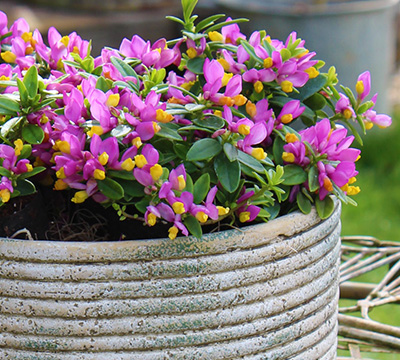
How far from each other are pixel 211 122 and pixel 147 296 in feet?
0.72

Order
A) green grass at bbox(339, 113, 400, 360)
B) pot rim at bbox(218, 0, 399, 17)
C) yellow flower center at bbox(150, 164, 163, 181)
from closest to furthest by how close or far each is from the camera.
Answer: yellow flower center at bbox(150, 164, 163, 181) < green grass at bbox(339, 113, 400, 360) < pot rim at bbox(218, 0, 399, 17)

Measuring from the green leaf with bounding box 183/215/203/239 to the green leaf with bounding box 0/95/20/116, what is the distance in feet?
0.76

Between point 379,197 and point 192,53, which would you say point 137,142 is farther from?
point 379,197

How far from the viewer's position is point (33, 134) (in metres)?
0.81

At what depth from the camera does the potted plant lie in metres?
0.79

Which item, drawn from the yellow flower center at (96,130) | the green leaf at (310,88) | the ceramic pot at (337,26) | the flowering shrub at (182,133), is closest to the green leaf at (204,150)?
the flowering shrub at (182,133)

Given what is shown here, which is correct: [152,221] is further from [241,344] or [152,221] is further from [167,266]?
[241,344]

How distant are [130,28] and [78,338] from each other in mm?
3704

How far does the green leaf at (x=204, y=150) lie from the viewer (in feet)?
2.64

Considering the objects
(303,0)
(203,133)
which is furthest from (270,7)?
(203,133)

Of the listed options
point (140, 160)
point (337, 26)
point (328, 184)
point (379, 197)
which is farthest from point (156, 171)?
point (337, 26)

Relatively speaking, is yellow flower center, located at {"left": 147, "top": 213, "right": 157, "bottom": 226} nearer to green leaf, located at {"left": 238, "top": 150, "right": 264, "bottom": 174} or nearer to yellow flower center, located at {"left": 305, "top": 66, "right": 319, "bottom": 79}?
green leaf, located at {"left": 238, "top": 150, "right": 264, "bottom": 174}

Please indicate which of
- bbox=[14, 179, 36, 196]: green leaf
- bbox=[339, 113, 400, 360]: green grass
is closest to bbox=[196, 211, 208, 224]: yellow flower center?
bbox=[14, 179, 36, 196]: green leaf

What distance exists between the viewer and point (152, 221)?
0.78 m
